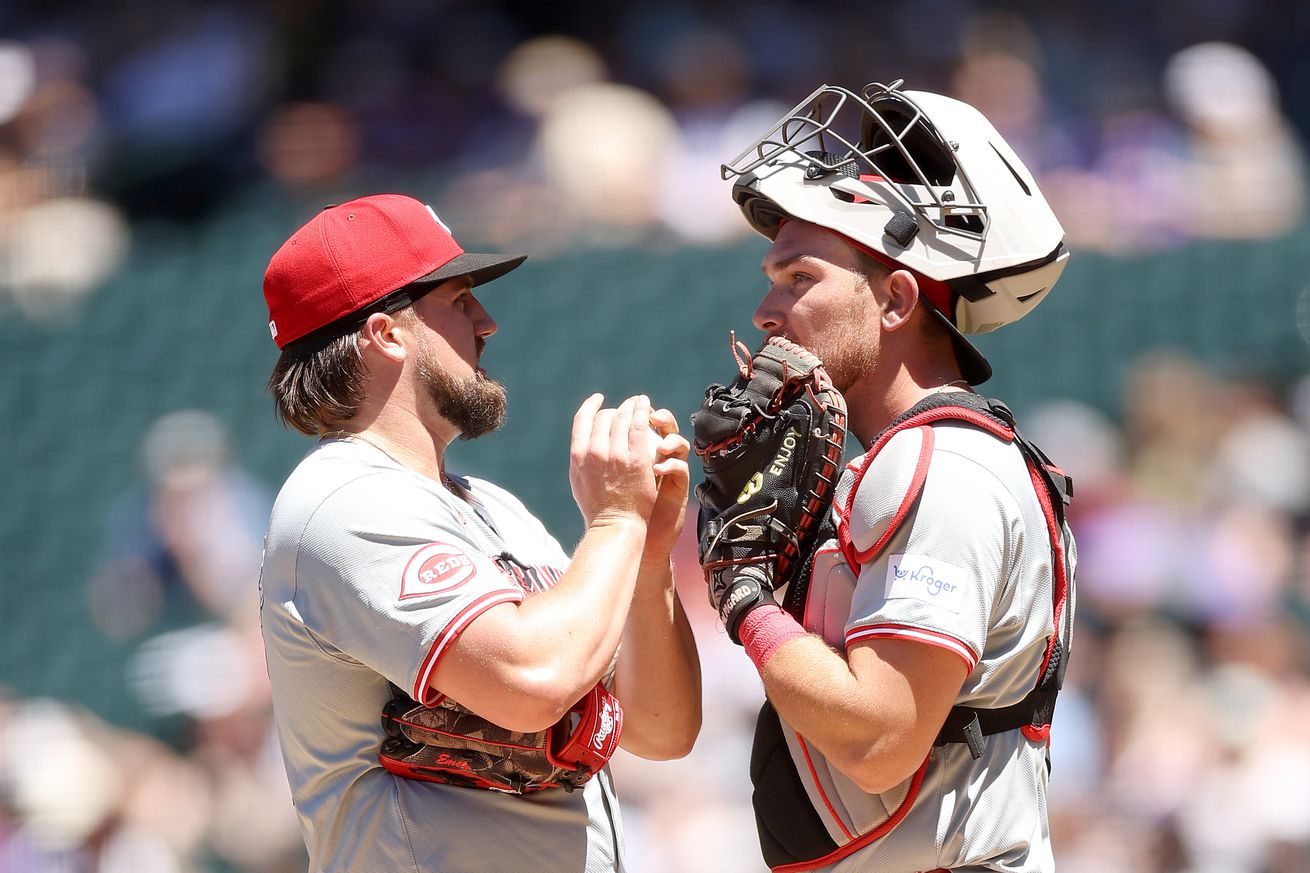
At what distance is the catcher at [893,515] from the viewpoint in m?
2.48

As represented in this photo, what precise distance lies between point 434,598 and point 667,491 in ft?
→ 2.00

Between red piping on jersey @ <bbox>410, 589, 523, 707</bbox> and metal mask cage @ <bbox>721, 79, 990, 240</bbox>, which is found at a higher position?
metal mask cage @ <bbox>721, 79, 990, 240</bbox>

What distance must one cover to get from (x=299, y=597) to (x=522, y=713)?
0.46 meters

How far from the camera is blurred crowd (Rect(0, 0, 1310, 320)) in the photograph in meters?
7.45

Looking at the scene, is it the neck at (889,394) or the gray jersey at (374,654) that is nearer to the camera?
the gray jersey at (374,654)

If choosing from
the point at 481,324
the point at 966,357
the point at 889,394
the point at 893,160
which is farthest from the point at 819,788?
the point at 893,160

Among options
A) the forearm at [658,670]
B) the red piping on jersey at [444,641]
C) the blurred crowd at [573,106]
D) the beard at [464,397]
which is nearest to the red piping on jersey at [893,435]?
the forearm at [658,670]

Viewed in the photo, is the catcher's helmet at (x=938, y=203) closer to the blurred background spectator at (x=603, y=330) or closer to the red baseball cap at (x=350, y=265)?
the red baseball cap at (x=350, y=265)

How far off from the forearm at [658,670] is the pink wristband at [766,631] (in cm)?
38

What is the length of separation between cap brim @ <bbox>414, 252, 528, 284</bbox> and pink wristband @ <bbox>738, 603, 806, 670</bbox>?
2.71 ft

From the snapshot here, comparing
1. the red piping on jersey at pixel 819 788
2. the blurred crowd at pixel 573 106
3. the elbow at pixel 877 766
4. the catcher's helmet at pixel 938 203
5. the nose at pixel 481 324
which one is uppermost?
the catcher's helmet at pixel 938 203

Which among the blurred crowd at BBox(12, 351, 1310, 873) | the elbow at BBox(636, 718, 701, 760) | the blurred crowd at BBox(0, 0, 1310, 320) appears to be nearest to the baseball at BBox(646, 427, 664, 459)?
the elbow at BBox(636, 718, 701, 760)

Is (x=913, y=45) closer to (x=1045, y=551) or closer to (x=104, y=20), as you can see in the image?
(x=104, y=20)

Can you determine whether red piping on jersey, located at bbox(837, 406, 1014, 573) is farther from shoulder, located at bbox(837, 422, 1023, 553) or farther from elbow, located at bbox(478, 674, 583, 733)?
elbow, located at bbox(478, 674, 583, 733)
